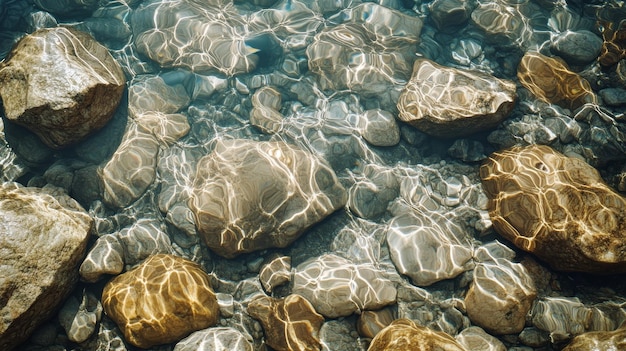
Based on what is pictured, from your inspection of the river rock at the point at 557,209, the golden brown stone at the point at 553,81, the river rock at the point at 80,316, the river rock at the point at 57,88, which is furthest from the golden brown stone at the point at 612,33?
the river rock at the point at 80,316

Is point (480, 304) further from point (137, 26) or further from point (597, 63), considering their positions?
point (137, 26)

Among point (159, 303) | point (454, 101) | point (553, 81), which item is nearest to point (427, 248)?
point (454, 101)

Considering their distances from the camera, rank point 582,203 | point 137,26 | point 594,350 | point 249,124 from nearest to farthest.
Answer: point 594,350, point 582,203, point 249,124, point 137,26

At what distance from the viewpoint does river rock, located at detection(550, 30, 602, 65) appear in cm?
634

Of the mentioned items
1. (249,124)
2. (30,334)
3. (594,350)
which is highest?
(249,124)

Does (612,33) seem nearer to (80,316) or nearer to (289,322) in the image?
(289,322)

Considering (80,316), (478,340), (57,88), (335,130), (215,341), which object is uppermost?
Result: (57,88)

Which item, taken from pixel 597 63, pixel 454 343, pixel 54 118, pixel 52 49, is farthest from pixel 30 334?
pixel 597 63

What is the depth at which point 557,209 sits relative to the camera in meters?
4.83

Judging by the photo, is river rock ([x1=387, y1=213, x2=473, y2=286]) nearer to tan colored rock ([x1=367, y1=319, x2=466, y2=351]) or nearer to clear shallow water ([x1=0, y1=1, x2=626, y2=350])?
clear shallow water ([x1=0, y1=1, x2=626, y2=350])

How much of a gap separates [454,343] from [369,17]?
583 cm

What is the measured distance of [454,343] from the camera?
408 centimetres

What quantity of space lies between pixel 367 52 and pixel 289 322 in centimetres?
474

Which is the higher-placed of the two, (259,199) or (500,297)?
(259,199)
